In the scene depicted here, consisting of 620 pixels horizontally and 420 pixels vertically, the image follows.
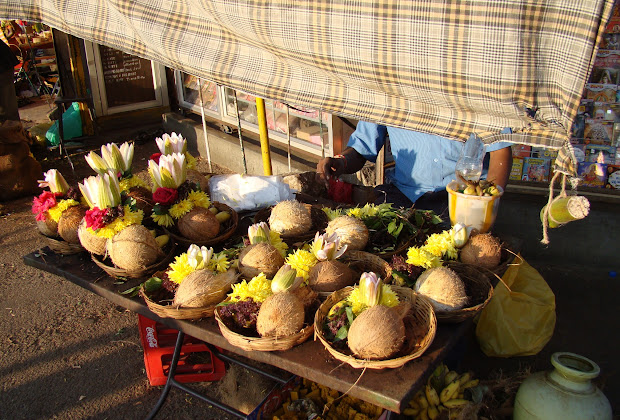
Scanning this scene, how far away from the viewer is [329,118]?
506 centimetres

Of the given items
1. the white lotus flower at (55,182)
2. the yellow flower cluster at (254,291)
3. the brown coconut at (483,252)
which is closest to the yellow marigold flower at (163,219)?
the white lotus flower at (55,182)

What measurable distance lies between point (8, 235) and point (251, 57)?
15.9 ft

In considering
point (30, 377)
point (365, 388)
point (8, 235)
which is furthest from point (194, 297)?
point (8, 235)

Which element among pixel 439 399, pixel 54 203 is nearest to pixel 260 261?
pixel 439 399

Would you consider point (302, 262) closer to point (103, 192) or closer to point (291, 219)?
point (291, 219)

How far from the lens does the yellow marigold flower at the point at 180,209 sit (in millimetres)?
2654

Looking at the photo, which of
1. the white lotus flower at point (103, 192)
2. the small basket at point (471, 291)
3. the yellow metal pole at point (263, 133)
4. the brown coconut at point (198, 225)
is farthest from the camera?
the yellow metal pole at point (263, 133)

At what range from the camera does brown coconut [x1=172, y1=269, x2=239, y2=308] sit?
6.77 feet

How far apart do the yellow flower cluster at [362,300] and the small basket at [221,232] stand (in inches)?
39.7

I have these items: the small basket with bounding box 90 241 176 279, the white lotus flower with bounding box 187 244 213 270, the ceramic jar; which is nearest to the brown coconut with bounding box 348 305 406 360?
the white lotus flower with bounding box 187 244 213 270

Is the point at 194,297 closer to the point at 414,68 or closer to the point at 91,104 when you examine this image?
the point at 414,68

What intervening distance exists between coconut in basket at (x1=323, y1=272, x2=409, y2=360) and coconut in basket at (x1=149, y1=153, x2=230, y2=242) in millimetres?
1009

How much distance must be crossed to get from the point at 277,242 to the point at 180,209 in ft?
Answer: 2.05

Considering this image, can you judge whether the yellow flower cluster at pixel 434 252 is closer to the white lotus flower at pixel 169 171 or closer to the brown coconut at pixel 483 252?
the brown coconut at pixel 483 252
